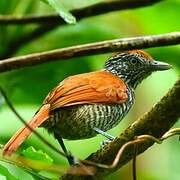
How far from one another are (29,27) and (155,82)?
5.23ft

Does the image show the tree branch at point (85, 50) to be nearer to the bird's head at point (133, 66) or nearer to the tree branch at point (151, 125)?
the tree branch at point (151, 125)

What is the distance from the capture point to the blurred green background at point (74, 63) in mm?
4633

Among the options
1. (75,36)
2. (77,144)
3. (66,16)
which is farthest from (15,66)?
(77,144)

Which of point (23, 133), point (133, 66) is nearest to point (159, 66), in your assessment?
point (133, 66)

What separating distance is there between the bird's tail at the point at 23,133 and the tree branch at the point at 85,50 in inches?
39.6

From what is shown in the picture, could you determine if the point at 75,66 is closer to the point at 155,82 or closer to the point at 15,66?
the point at 155,82

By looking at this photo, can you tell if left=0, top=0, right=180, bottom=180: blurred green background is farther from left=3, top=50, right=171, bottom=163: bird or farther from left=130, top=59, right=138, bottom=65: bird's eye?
left=3, top=50, right=171, bottom=163: bird

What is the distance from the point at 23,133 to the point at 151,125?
75 centimetres

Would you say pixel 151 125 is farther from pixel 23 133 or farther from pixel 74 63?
pixel 74 63

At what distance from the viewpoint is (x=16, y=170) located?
3021mm

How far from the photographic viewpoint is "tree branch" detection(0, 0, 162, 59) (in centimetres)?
412

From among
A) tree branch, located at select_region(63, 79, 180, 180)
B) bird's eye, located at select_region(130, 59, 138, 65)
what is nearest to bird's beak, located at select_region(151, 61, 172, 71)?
bird's eye, located at select_region(130, 59, 138, 65)

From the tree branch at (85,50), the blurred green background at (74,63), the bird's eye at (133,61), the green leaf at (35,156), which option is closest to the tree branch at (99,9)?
the blurred green background at (74,63)

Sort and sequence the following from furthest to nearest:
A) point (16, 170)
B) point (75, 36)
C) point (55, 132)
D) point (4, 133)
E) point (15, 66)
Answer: point (75, 36), point (4, 133), point (55, 132), point (16, 170), point (15, 66)
